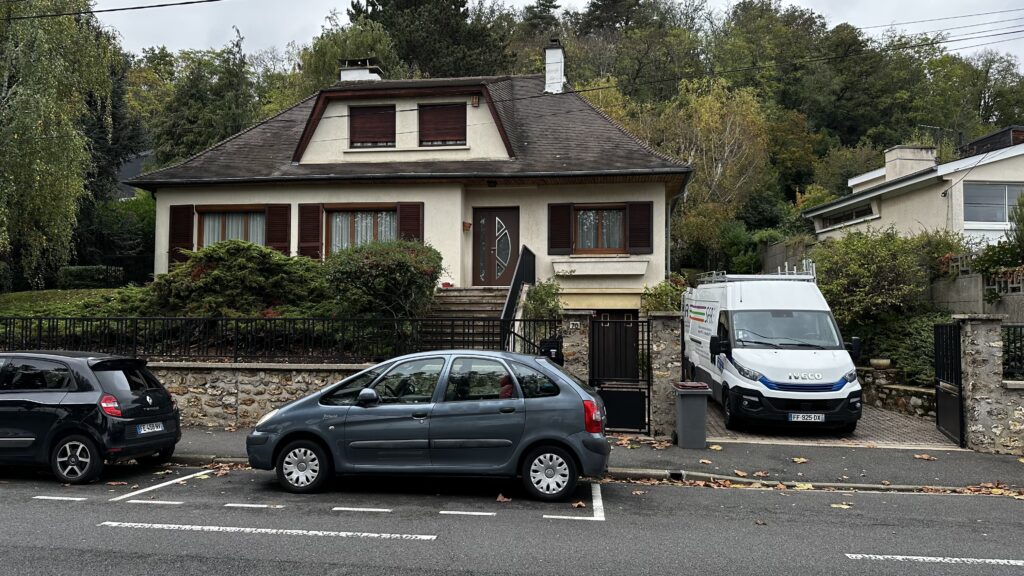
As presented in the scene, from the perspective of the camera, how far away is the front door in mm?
19797

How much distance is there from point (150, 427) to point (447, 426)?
13.5 ft

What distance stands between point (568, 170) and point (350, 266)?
7568mm

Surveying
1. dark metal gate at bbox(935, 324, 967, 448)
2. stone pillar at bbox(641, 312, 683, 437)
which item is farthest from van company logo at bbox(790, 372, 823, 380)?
dark metal gate at bbox(935, 324, 967, 448)

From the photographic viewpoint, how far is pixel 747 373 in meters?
11.6

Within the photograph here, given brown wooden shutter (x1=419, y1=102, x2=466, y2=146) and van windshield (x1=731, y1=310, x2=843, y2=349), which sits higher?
brown wooden shutter (x1=419, y1=102, x2=466, y2=146)

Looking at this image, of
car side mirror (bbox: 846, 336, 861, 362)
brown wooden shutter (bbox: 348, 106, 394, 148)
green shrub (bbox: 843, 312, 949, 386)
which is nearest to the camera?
car side mirror (bbox: 846, 336, 861, 362)

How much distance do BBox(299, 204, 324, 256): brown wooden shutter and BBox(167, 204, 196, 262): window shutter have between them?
321 centimetres

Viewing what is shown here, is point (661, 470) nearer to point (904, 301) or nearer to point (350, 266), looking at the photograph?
point (350, 266)

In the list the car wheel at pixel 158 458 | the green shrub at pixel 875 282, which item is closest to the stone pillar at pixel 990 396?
the green shrub at pixel 875 282

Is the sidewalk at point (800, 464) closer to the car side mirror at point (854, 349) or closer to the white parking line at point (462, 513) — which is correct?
the car side mirror at point (854, 349)

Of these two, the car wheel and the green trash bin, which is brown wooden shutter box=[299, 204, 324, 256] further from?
the green trash bin

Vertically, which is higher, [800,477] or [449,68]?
[449,68]

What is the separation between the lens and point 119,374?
9.05 meters

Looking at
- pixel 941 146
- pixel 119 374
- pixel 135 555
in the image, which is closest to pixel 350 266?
pixel 119 374
